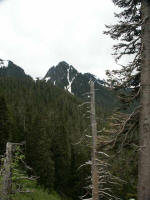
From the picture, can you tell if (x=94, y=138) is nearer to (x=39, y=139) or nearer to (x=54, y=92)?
(x=39, y=139)

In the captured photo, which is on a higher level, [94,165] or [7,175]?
[94,165]

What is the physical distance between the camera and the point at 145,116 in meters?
7.34

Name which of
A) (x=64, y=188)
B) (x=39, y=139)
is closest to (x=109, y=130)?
(x=39, y=139)

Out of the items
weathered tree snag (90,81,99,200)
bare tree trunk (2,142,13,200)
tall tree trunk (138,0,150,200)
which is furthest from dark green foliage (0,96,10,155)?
tall tree trunk (138,0,150,200)

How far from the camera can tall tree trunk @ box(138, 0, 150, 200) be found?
23.0 ft

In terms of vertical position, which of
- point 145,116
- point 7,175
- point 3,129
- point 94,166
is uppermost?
point 3,129

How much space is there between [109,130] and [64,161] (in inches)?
1714

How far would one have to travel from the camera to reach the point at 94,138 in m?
8.12

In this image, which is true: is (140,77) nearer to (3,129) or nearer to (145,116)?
(145,116)

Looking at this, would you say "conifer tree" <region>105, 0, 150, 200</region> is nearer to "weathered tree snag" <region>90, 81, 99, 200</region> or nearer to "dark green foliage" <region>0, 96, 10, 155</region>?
"weathered tree snag" <region>90, 81, 99, 200</region>

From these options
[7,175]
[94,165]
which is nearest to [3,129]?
[7,175]

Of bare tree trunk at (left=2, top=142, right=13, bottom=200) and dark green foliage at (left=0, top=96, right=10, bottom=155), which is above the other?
dark green foliage at (left=0, top=96, right=10, bottom=155)

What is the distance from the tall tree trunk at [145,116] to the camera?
7.02 meters

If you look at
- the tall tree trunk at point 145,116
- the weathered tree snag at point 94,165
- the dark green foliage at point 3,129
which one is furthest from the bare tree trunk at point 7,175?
the dark green foliage at point 3,129
